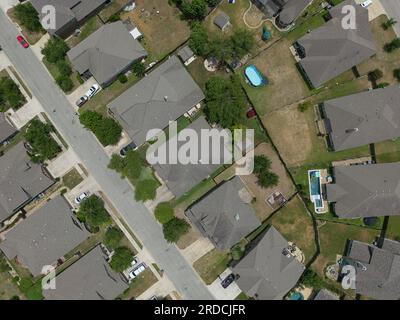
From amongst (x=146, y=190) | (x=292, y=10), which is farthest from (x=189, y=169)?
(x=292, y=10)

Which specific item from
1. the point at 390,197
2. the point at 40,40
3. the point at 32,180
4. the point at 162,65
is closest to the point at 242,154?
the point at 162,65

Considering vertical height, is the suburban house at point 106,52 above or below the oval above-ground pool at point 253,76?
above

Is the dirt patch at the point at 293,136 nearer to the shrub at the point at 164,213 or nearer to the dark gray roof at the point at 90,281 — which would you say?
the shrub at the point at 164,213

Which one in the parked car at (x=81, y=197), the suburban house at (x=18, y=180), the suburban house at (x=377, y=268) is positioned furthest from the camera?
the parked car at (x=81, y=197)

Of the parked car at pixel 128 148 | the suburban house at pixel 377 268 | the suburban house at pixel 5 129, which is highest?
the suburban house at pixel 5 129

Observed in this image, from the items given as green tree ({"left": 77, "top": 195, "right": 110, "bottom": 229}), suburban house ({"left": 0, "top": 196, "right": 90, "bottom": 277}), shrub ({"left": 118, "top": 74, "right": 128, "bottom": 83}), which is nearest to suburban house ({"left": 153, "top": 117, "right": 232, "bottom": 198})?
green tree ({"left": 77, "top": 195, "right": 110, "bottom": 229})

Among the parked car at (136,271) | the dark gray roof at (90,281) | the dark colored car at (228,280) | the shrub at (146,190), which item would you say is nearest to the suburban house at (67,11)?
the shrub at (146,190)

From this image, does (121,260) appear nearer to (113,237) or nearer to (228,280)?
(113,237)

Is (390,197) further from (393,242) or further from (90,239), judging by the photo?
(90,239)
